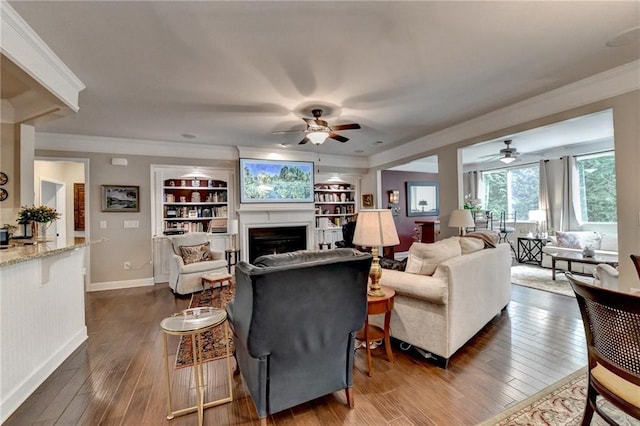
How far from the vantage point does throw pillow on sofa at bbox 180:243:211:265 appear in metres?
4.66

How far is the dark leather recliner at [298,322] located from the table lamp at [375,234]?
551 mm

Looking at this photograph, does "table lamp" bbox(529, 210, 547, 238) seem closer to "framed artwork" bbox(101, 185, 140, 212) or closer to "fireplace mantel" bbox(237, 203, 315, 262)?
"fireplace mantel" bbox(237, 203, 315, 262)

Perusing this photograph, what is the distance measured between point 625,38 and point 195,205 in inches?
251

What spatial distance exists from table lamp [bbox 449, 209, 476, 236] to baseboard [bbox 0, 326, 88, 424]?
4.96m

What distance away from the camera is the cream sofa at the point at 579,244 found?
512cm

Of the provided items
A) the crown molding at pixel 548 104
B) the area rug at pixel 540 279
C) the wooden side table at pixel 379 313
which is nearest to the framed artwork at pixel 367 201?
the crown molding at pixel 548 104

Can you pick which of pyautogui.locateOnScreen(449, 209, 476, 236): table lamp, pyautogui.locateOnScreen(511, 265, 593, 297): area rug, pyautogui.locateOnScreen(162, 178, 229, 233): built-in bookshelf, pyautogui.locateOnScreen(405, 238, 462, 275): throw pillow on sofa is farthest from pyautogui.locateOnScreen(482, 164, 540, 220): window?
pyautogui.locateOnScreen(162, 178, 229, 233): built-in bookshelf

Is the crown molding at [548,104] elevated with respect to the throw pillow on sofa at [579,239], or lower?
elevated

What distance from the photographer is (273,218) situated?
6.05m

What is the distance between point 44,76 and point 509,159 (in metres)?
7.08

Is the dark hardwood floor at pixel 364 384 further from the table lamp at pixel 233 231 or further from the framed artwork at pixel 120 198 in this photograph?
the framed artwork at pixel 120 198

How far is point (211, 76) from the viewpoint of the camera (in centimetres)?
288

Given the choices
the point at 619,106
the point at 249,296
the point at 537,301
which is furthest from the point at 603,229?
the point at 249,296

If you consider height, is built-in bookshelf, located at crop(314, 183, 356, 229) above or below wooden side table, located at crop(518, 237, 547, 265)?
above
